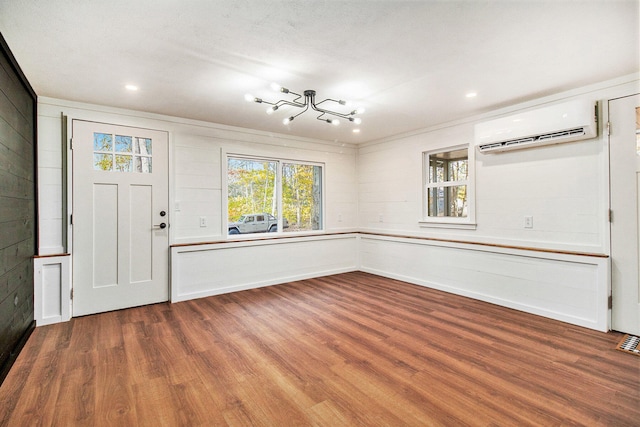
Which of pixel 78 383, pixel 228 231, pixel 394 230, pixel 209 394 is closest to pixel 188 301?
pixel 228 231

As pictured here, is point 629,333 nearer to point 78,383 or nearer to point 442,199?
point 442,199

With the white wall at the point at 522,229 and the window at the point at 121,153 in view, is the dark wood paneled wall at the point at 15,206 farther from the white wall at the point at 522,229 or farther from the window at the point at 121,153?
the white wall at the point at 522,229

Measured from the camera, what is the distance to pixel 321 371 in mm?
2266

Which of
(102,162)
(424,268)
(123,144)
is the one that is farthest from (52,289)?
(424,268)

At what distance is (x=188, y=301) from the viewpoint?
399cm

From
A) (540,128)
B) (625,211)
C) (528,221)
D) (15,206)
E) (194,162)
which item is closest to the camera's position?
(15,206)

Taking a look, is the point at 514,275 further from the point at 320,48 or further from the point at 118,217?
the point at 118,217

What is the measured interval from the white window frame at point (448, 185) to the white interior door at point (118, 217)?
12.0 feet

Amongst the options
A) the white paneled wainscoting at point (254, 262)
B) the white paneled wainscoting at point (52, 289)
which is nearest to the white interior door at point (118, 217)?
the white paneled wainscoting at point (52, 289)

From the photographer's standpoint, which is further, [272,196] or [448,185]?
[272,196]

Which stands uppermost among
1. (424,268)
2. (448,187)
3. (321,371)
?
(448,187)

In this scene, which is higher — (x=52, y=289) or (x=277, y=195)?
(x=277, y=195)

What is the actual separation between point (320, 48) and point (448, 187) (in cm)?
300

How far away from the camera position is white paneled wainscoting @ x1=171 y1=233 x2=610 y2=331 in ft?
10.2
